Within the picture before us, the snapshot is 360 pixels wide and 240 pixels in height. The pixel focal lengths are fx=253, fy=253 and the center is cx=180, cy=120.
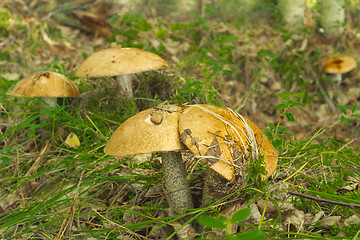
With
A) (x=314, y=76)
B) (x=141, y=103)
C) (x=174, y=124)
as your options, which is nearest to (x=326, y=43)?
(x=314, y=76)

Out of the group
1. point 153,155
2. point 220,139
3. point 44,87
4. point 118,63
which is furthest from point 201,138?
point 44,87

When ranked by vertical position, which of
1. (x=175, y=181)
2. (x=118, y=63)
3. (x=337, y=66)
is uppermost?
(x=118, y=63)

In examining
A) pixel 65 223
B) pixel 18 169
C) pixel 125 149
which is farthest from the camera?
pixel 18 169

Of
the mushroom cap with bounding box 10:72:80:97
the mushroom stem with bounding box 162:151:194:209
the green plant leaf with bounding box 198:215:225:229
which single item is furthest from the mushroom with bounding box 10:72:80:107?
the green plant leaf with bounding box 198:215:225:229

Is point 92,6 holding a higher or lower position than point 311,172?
higher

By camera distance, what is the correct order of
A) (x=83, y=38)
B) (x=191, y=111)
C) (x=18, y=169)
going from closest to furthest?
(x=191, y=111), (x=18, y=169), (x=83, y=38)

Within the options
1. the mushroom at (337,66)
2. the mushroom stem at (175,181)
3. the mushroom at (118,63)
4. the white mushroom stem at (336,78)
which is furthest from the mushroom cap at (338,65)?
the mushroom stem at (175,181)

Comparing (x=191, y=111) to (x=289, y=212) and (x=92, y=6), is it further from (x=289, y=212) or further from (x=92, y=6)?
(x=92, y=6)

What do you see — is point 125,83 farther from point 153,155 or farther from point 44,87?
point 153,155
